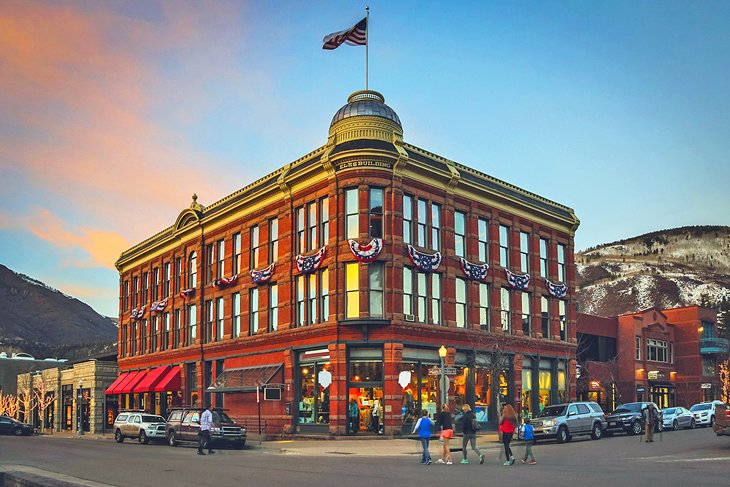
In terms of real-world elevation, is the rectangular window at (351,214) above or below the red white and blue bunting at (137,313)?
above

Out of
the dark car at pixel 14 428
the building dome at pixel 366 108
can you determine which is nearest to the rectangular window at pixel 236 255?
the building dome at pixel 366 108

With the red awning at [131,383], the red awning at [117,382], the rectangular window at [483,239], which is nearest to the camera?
the rectangular window at [483,239]

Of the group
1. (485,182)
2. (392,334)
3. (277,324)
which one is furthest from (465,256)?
(277,324)

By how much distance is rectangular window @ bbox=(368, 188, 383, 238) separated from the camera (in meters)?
39.9

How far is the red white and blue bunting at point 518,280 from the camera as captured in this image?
4716cm

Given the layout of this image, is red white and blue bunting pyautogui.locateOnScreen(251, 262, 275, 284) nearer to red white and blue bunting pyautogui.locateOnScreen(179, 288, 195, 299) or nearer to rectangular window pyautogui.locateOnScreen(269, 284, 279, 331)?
rectangular window pyautogui.locateOnScreen(269, 284, 279, 331)

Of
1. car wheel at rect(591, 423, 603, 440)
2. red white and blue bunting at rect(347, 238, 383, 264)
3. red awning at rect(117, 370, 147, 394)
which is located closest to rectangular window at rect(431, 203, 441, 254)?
red white and blue bunting at rect(347, 238, 383, 264)

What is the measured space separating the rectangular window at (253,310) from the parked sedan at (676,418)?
24.1 meters

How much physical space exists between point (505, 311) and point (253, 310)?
595 inches

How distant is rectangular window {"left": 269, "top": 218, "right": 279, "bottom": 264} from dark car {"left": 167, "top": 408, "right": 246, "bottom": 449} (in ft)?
36.1

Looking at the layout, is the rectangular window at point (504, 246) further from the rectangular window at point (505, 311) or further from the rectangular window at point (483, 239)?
the rectangular window at point (505, 311)

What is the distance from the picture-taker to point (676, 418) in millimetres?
45375

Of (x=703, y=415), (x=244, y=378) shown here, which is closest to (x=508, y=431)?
(x=244, y=378)

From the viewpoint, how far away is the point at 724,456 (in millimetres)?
24766
